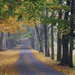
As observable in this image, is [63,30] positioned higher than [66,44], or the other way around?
[63,30]

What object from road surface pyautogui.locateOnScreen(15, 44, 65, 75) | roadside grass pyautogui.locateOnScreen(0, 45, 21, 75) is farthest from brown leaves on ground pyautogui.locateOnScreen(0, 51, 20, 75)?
road surface pyautogui.locateOnScreen(15, 44, 65, 75)

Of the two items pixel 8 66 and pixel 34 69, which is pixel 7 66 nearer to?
pixel 8 66

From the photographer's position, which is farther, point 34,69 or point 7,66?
point 7,66

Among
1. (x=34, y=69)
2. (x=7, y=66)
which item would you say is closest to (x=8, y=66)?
(x=7, y=66)

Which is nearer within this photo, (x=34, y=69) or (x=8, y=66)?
(x=34, y=69)

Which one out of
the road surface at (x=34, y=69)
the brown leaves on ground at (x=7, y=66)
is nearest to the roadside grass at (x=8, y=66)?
the brown leaves on ground at (x=7, y=66)

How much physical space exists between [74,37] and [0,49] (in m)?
24.2

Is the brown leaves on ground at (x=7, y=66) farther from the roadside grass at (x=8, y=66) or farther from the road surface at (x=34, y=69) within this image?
the road surface at (x=34, y=69)

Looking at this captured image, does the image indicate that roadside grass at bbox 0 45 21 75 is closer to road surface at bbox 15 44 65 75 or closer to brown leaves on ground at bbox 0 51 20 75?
brown leaves on ground at bbox 0 51 20 75

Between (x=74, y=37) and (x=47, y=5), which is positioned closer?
(x=47, y=5)

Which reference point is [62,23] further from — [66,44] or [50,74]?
[50,74]

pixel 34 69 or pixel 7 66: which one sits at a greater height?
pixel 34 69

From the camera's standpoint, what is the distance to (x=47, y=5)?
12.8 m

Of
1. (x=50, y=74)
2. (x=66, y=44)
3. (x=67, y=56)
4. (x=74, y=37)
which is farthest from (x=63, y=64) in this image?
(x=50, y=74)
